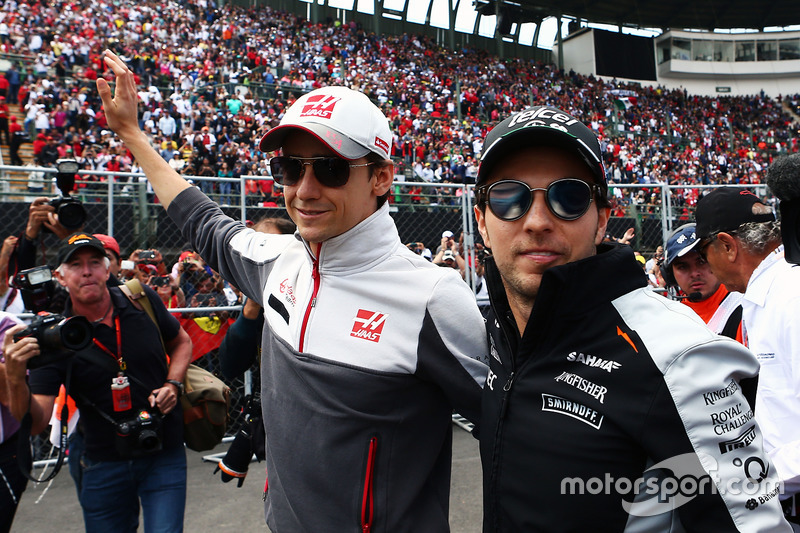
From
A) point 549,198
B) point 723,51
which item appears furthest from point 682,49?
point 549,198

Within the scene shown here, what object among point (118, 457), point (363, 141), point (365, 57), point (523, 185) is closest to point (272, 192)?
point (118, 457)

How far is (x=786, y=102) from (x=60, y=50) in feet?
141

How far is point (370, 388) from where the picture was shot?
165 centimetres

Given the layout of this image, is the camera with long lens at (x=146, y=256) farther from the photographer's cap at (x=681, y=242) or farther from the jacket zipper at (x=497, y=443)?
the jacket zipper at (x=497, y=443)

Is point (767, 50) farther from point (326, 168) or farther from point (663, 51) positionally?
point (326, 168)

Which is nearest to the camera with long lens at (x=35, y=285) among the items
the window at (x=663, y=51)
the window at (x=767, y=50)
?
the window at (x=663, y=51)

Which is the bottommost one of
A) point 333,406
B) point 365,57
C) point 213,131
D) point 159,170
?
point 333,406

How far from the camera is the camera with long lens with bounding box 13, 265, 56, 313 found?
2742mm

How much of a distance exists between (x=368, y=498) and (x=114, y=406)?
5.86 ft

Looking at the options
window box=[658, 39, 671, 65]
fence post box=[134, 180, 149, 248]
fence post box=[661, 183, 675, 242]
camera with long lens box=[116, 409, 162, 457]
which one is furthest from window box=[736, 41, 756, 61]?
camera with long lens box=[116, 409, 162, 457]

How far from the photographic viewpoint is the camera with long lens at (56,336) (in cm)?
243

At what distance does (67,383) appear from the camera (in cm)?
269

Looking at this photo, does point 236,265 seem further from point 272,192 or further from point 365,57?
point 365,57

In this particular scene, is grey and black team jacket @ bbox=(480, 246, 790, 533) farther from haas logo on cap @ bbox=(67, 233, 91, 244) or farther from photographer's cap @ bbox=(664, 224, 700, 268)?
haas logo on cap @ bbox=(67, 233, 91, 244)
